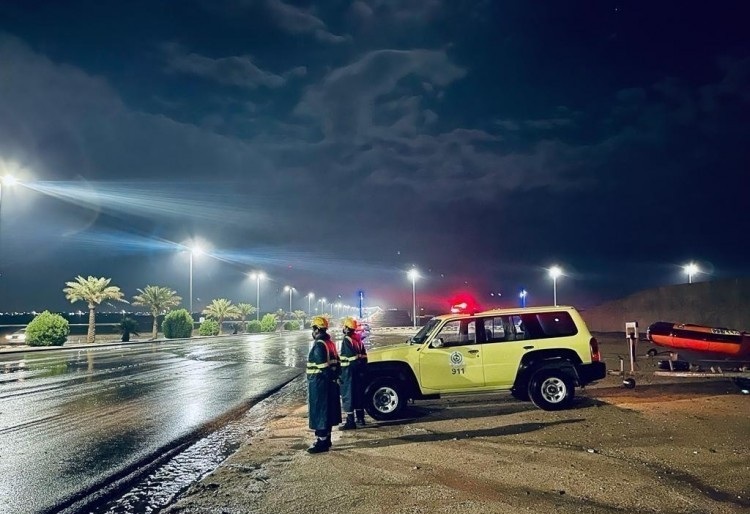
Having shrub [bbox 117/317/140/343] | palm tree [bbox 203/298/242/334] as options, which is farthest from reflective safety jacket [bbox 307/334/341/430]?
palm tree [bbox 203/298/242/334]

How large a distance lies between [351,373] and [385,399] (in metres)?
1.19

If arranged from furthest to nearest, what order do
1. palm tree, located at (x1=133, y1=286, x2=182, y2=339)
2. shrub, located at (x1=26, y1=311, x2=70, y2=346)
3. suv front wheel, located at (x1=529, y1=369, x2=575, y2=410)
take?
1. palm tree, located at (x1=133, y1=286, x2=182, y2=339)
2. shrub, located at (x1=26, y1=311, x2=70, y2=346)
3. suv front wheel, located at (x1=529, y1=369, x2=575, y2=410)

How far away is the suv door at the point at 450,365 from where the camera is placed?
9.51 metres

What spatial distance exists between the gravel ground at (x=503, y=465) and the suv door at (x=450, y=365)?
58 centimetres

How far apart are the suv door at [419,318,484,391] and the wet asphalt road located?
4044mm

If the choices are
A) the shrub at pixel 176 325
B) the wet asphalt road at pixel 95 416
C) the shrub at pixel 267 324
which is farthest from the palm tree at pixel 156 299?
the wet asphalt road at pixel 95 416

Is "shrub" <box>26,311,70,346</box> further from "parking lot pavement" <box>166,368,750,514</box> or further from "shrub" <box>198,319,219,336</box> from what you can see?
"parking lot pavement" <box>166,368,750,514</box>

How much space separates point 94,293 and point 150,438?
44626 mm

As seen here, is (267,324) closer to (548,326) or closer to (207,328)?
(207,328)

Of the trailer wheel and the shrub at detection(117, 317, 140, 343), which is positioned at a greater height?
the shrub at detection(117, 317, 140, 343)

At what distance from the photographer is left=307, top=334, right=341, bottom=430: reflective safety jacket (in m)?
6.99

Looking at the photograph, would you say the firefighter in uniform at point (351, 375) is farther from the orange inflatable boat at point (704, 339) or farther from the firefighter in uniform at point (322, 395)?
the orange inflatable boat at point (704, 339)

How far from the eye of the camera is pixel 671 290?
32.7 meters

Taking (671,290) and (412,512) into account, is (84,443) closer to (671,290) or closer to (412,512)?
(412,512)
